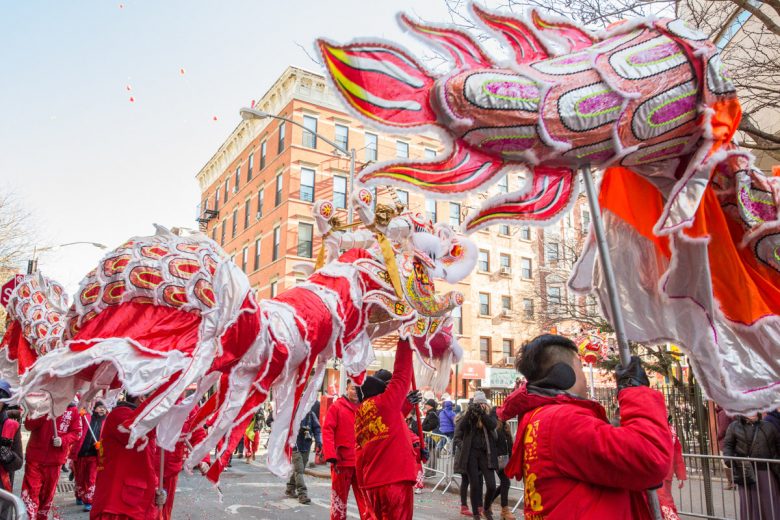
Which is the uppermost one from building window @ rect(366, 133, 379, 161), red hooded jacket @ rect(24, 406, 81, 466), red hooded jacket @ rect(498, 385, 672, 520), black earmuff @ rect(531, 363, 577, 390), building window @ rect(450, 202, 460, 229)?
building window @ rect(366, 133, 379, 161)

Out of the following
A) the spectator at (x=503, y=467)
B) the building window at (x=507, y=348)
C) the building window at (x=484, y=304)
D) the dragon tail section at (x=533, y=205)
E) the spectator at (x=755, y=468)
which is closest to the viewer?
the dragon tail section at (x=533, y=205)

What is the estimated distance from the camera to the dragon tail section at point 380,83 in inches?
87.8

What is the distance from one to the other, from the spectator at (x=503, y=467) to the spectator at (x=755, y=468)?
2.81m

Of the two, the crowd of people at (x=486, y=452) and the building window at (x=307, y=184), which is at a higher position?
the building window at (x=307, y=184)

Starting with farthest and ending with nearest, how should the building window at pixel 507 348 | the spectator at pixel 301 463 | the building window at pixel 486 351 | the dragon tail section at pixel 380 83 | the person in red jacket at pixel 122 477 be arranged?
the building window at pixel 507 348
the building window at pixel 486 351
the spectator at pixel 301 463
the person in red jacket at pixel 122 477
the dragon tail section at pixel 380 83

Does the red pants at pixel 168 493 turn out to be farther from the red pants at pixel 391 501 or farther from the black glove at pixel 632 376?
the black glove at pixel 632 376

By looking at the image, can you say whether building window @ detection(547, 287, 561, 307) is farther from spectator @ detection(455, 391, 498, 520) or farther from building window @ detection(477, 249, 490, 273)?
building window @ detection(477, 249, 490, 273)

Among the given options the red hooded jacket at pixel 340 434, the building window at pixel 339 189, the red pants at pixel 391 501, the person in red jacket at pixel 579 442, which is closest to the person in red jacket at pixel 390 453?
the red pants at pixel 391 501

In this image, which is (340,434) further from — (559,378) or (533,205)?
(559,378)

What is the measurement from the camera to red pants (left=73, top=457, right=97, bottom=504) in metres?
9.10

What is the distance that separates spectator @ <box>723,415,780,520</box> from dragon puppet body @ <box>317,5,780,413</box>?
4.43m

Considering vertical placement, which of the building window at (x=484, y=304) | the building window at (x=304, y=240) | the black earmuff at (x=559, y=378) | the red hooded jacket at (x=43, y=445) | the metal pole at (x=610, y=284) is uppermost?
the building window at (x=304, y=240)

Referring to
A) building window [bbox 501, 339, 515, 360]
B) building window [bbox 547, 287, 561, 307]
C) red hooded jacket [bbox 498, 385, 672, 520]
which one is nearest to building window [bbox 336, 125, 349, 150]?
building window [bbox 547, 287, 561, 307]

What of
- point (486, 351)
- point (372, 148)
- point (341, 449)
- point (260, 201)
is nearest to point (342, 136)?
point (372, 148)
